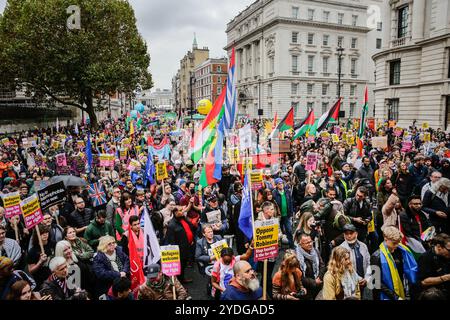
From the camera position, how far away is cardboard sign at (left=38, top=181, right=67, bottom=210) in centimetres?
520

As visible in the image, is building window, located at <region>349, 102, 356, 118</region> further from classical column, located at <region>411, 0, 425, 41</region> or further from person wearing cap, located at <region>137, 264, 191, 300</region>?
person wearing cap, located at <region>137, 264, 191, 300</region>

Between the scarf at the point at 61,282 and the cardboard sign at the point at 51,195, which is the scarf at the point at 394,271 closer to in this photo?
the scarf at the point at 61,282

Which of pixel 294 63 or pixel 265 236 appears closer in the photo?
pixel 265 236

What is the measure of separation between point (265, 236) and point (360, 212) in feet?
8.24

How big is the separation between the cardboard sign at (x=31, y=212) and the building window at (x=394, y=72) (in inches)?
1290

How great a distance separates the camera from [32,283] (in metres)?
3.95

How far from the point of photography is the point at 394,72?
101 ft

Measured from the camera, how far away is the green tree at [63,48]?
84.7 ft

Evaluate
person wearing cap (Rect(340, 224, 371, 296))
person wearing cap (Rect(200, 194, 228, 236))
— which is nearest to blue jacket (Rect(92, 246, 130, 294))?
person wearing cap (Rect(200, 194, 228, 236))

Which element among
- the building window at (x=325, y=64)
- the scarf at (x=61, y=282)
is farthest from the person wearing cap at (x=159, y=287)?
the building window at (x=325, y=64)

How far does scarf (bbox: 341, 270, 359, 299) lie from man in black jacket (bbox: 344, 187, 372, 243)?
2.11 meters

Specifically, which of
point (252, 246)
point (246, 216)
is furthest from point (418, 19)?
point (252, 246)

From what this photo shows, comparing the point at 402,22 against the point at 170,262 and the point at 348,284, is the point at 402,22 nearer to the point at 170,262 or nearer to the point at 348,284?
the point at 348,284
